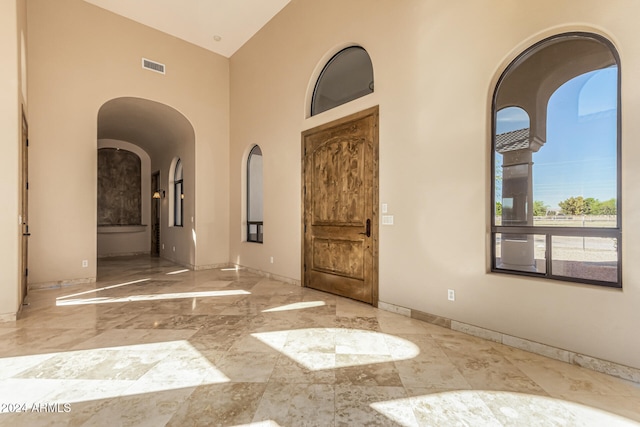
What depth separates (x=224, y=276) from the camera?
6074mm

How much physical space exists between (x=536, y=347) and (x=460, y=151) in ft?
6.42

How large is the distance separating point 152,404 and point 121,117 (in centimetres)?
740

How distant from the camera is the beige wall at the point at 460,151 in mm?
2291

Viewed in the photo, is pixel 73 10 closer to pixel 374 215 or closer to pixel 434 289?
pixel 374 215

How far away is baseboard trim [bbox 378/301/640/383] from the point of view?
89.4 inches

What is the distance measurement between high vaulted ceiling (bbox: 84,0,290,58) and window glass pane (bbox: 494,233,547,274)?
541 cm

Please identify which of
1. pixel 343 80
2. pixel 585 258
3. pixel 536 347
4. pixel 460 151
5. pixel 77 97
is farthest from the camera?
pixel 77 97

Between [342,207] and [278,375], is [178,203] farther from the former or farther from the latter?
[278,375]

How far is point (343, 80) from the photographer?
4.66 metres

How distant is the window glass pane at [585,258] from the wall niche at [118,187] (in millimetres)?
11377

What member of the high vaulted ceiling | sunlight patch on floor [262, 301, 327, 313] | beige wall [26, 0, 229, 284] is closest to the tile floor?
sunlight patch on floor [262, 301, 327, 313]

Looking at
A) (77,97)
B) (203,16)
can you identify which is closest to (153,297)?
(77,97)

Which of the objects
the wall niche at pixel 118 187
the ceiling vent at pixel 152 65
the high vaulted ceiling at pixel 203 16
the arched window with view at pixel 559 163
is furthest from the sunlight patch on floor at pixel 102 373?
the wall niche at pixel 118 187

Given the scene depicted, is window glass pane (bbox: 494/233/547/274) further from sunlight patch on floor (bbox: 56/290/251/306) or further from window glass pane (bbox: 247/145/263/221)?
window glass pane (bbox: 247/145/263/221)
